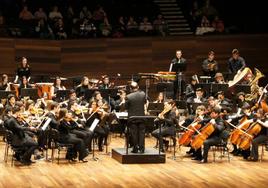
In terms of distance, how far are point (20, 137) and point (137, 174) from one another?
254 centimetres

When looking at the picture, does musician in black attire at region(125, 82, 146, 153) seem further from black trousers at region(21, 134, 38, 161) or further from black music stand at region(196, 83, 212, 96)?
black music stand at region(196, 83, 212, 96)

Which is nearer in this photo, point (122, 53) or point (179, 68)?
point (179, 68)

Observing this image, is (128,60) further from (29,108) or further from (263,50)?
(29,108)

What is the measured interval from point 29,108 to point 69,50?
253 inches

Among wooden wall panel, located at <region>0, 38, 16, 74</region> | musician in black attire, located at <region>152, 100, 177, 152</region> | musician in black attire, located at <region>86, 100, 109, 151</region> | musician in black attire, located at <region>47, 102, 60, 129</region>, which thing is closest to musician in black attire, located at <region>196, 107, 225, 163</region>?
musician in black attire, located at <region>152, 100, 177, 152</region>

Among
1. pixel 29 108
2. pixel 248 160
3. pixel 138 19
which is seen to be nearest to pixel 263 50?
pixel 138 19

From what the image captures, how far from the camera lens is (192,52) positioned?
22188mm

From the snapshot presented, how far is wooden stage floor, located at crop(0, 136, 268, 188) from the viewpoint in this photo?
1276cm

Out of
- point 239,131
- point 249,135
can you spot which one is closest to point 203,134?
point 239,131

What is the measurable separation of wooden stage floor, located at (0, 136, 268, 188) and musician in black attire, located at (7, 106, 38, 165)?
0.33 meters

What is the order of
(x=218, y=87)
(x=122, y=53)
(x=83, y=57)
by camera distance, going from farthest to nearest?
(x=122, y=53) → (x=83, y=57) → (x=218, y=87)

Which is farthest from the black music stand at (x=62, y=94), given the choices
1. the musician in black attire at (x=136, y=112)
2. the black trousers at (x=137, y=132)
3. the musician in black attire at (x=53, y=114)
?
the black trousers at (x=137, y=132)

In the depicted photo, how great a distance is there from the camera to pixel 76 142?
47.4 feet

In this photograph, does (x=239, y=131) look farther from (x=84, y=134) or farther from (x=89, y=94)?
(x=89, y=94)
